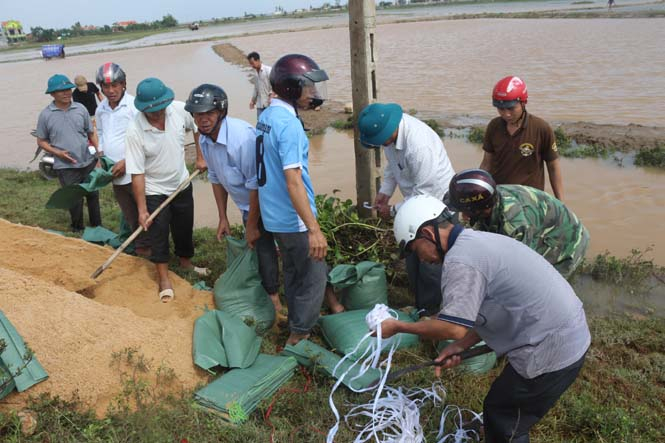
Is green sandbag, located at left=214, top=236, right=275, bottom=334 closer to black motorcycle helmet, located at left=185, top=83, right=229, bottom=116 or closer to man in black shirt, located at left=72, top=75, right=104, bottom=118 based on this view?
black motorcycle helmet, located at left=185, top=83, right=229, bottom=116

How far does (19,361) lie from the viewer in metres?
2.60

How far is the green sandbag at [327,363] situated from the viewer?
285 centimetres

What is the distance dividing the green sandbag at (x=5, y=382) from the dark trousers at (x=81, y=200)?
2.99m

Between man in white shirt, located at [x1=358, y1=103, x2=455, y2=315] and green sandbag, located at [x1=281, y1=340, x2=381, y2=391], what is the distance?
781 mm

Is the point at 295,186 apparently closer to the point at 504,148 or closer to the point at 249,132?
the point at 249,132

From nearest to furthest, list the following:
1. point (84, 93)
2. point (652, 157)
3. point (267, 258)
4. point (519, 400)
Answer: point (519, 400)
point (267, 258)
point (652, 157)
point (84, 93)

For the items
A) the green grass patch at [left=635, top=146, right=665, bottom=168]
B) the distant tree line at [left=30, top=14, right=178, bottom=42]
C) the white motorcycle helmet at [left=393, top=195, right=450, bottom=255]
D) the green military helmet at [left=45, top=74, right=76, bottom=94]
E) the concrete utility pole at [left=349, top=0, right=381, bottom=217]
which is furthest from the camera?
the distant tree line at [left=30, top=14, right=178, bottom=42]

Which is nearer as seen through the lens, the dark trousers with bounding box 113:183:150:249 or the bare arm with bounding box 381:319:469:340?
the bare arm with bounding box 381:319:469:340

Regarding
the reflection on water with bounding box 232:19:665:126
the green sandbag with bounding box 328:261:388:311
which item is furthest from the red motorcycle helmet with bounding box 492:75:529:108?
the reflection on water with bounding box 232:19:665:126

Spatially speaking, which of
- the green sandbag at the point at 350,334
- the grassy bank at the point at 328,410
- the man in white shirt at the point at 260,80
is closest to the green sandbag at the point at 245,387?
the grassy bank at the point at 328,410

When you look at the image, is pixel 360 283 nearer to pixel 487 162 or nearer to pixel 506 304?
pixel 487 162

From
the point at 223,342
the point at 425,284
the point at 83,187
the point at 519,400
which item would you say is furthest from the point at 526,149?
the point at 83,187

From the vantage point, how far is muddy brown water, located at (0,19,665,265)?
626cm

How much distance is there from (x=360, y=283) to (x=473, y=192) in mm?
1343
